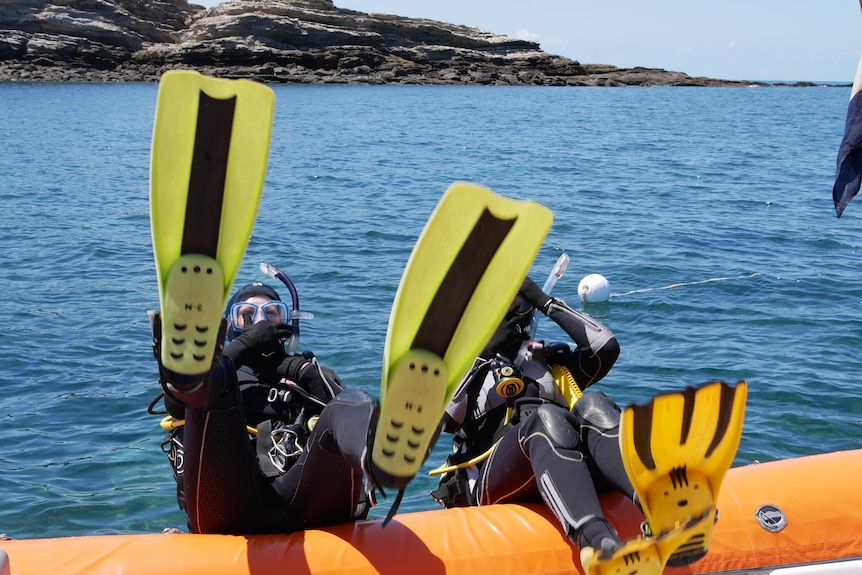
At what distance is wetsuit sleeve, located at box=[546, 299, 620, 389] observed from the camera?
4012 millimetres

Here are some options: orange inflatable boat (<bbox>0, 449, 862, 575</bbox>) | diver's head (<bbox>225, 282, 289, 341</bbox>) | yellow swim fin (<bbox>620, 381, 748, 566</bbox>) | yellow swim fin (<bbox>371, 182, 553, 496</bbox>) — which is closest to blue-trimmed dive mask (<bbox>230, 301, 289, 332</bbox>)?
diver's head (<bbox>225, 282, 289, 341</bbox>)

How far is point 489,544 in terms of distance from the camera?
3373 millimetres

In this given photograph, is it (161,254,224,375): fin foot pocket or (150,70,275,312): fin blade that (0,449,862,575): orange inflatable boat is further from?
(150,70,275,312): fin blade

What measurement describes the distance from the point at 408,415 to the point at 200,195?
937mm

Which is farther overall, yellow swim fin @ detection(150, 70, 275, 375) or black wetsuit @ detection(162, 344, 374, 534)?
black wetsuit @ detection(162, 344, 374, 534)

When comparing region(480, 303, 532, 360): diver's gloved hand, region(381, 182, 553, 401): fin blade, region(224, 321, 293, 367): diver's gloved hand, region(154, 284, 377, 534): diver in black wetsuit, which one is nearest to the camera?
region(381, 182, 553, 401): fin blade

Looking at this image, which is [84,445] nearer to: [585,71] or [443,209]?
[443,209]

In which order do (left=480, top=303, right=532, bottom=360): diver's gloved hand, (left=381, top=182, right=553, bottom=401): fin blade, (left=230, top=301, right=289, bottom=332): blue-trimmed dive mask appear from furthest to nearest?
(left=480, top=303, right=532, bottom=360): diver's gloved hand, (left=230, top=301, right=289, bottom=332): blue-trimmed dive mask, (left=381, top=182, right=553, bottom=401): fin blade

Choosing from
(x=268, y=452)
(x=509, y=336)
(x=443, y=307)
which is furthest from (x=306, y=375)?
(x=443, y=307)

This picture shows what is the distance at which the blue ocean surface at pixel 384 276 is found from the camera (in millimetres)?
6199

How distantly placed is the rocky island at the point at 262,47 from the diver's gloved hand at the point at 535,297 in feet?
168

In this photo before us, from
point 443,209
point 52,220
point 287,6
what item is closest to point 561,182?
point 52,220

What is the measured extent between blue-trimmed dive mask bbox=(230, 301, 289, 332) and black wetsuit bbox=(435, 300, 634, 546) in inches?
35.0

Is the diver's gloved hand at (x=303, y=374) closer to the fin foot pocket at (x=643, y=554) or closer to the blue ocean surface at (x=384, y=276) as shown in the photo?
the fin foot pocket at (x=643, y=554)
